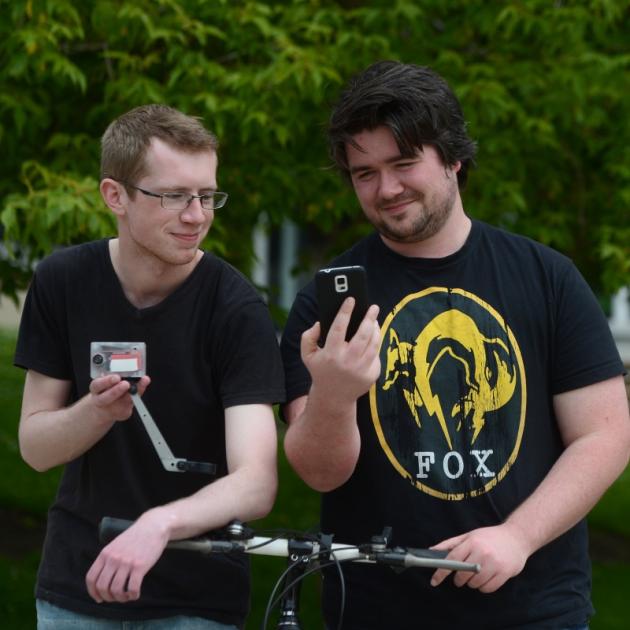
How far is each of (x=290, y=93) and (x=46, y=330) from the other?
7.54 feet

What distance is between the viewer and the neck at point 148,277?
10.1ft

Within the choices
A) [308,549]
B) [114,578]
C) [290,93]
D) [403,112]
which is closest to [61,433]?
[114,578]

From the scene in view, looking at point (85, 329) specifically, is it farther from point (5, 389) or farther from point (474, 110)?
point (5, 389)

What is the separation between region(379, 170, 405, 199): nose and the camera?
117 inches

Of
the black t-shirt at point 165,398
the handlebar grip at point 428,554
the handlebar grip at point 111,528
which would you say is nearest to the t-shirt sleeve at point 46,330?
the black t-shirt at point 165,398

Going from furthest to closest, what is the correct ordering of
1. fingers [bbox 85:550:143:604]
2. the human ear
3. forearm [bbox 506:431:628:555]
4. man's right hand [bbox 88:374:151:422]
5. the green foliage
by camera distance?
1. the green foliage
2. the human ear
3. forearm [bbox 506:431:628:555]
4. man's right hand [bbox 88:374:151:422]
5. fingers [bbox 85:550:143:604]

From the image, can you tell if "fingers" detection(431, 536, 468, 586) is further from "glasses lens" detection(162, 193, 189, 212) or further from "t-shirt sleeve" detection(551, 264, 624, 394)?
"glasses lens" detection(162, 193, 189, 212)

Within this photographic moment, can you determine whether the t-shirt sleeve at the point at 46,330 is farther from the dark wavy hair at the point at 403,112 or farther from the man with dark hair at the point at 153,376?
the dark wavy hair at the point at 403,112

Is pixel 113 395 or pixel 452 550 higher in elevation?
pixel 113 395

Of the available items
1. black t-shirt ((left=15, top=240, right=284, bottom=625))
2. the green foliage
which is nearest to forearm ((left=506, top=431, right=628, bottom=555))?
black t-shirt ((left=15, top=240, right=284, bottom=625))

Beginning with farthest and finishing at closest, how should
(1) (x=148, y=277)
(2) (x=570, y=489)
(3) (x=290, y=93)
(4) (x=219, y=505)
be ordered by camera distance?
1. (3) (x=290, y=93)
2. (1) (x=148, y=277)
3. (2) (x=570, y=489)
4. (4) (x=219, y=505)

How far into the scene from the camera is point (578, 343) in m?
3.02

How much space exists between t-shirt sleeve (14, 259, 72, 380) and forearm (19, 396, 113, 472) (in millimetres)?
120

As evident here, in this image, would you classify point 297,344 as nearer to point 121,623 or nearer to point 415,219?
point 415,219
